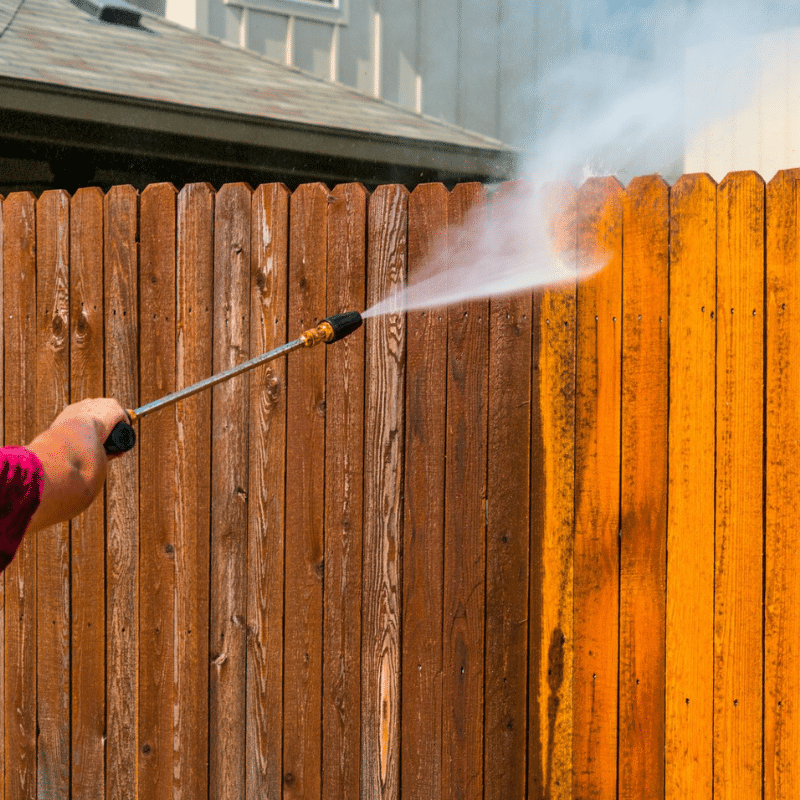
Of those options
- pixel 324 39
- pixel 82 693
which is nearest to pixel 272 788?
pixel 82 693

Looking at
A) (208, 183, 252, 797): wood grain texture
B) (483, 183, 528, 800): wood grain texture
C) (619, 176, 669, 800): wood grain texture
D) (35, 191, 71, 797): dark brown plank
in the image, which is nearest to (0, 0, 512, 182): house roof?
(35, 191, 71, 797): dark brown plank

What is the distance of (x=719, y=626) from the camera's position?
301 cm

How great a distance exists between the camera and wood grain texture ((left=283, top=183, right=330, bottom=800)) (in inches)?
143

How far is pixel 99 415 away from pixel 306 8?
7661 millimetres

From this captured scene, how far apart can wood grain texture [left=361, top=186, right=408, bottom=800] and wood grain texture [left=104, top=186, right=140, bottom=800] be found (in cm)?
96

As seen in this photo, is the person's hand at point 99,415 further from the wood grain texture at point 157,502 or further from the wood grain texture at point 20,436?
the wood grain texture at point 20,436

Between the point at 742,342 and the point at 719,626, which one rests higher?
the point at 742,342

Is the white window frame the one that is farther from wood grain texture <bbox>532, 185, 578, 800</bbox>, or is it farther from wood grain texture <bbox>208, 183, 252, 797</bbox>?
wood grain texture <bbox>532, 185, 578, 800</bbox>

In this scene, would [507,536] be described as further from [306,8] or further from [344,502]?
[306,8]

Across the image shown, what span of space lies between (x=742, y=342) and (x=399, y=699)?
158cm

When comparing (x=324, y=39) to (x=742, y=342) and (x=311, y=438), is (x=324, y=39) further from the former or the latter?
(x=742, y=342)

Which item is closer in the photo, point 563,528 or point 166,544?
point 563,528

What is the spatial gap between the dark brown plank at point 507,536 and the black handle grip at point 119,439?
1.34 m

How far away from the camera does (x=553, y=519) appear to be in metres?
3.26
